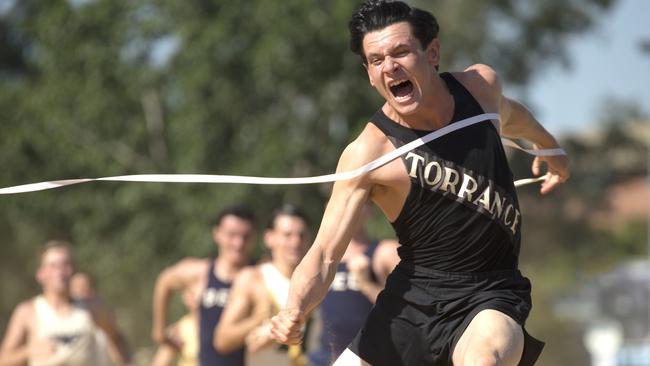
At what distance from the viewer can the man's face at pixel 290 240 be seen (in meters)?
9.91

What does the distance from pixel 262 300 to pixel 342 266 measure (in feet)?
2.10

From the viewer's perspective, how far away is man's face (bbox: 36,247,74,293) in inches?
462

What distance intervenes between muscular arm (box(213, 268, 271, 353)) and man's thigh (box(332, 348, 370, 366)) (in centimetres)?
345

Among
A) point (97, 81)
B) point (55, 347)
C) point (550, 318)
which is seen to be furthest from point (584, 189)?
point (55, 347)

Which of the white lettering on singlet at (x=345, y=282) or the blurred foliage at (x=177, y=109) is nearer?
the white lettering on singlet at (x=345, y=282)

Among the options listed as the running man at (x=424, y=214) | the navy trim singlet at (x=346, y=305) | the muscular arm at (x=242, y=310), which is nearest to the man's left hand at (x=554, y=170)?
the running man at (x=424, y=214)

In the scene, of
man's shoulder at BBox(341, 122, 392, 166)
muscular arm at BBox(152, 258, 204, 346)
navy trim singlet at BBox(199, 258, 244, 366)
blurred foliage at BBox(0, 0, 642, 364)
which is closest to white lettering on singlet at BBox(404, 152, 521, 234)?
man's shoulder at BBox(341, 122, 392, 166)

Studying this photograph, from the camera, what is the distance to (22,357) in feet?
37.9

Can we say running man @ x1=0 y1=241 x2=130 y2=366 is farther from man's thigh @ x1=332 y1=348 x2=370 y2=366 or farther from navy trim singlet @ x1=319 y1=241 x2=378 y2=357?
man's thigh @ x1=332 y1=348 x2=370 y2=366

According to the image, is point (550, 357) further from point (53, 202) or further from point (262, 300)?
point (262, 300)

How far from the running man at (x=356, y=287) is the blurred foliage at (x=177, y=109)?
1502cm

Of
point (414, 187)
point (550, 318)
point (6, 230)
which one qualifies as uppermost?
point (414, 187)

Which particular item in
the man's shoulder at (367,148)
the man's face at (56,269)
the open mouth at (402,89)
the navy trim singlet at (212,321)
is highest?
the open mouth at (402,89)

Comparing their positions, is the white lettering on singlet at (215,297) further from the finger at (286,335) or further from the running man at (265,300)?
the finger at (286,335)
